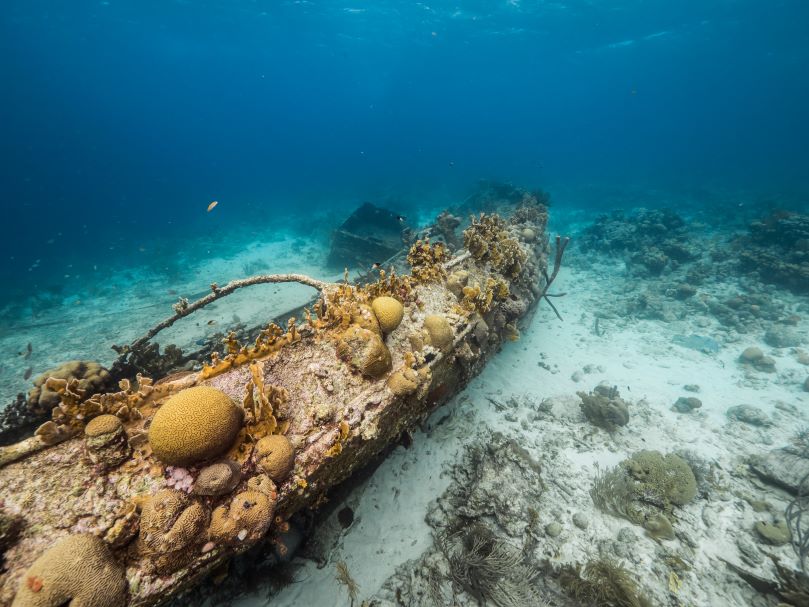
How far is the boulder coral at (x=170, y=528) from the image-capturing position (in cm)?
232

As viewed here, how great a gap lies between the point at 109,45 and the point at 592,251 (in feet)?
336

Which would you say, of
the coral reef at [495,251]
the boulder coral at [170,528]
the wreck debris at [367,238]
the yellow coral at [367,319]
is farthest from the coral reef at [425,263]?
the wreck debris at [367,238]

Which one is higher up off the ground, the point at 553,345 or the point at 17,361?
the point at 17,361

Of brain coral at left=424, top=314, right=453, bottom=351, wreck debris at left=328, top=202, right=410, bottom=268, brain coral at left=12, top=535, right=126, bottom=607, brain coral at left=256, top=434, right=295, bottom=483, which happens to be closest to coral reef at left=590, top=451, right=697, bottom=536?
brain coral at left=424, top=314, right=453, bottom=351

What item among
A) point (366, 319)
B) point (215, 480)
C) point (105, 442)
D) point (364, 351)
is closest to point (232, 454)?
point (215, 480)

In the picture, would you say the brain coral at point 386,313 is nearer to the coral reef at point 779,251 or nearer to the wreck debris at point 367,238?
the wreck debris at point 367,238

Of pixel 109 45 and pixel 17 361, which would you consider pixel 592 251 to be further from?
pixel 109 45

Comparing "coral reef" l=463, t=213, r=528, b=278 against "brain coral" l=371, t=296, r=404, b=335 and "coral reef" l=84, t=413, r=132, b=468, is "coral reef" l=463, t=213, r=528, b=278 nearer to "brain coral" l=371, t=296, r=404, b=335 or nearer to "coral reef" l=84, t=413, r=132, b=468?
"brain coral" l=371, t=296, r=404, b=335

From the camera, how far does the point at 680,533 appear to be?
17.3 ft

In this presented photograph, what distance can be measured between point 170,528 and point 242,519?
1.60 ft

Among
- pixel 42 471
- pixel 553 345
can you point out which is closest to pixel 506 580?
pixel 42 471

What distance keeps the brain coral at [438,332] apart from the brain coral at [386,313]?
507 millimetres

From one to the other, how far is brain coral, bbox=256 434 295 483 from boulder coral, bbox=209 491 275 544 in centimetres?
20

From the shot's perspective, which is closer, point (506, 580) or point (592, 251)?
point (506, 580)
